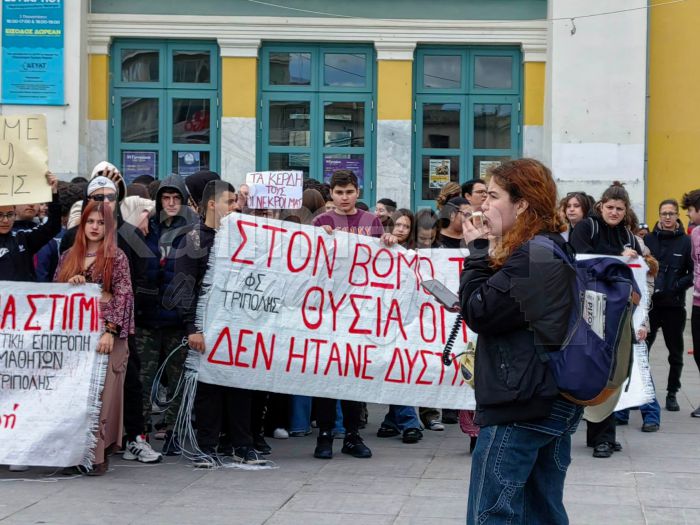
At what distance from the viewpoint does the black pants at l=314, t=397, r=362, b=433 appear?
821 centimetres

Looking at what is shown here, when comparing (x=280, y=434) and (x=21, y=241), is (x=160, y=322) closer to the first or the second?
(x=21, y=241)

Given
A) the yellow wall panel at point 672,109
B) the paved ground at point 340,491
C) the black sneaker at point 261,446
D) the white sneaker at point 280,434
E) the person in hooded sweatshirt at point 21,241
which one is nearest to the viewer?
the paved ground at point 340,491

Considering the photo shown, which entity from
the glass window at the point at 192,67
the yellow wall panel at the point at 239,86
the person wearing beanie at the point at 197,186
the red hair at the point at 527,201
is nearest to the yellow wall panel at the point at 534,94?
the yellow wall panel at the point at 239,86

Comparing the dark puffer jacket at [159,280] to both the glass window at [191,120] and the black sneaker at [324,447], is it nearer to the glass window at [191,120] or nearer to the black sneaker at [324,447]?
the black sneaker at [324,447]

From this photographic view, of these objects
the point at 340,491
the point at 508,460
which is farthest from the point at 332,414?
the point at 508,460

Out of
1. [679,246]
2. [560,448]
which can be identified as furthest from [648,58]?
[560,448]

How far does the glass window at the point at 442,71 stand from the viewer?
1853 cm

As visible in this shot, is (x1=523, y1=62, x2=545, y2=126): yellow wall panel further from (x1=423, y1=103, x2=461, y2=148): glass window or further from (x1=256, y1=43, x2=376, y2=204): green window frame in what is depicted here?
(x1=256, y1=43, x2=376, y2=204): green window frame

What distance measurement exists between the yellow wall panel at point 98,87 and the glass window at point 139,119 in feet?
1.01

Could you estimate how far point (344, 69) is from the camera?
1853 centimetres

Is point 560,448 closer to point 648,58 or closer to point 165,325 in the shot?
point 165,325

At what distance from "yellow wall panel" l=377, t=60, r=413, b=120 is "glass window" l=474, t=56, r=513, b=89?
1201 mm

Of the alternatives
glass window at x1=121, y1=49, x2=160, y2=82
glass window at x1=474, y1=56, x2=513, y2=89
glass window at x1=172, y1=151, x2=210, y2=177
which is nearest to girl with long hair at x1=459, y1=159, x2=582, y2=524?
glass window at x1=474, y1=56, x2=513, y2=89

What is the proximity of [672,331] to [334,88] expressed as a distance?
9.15m
